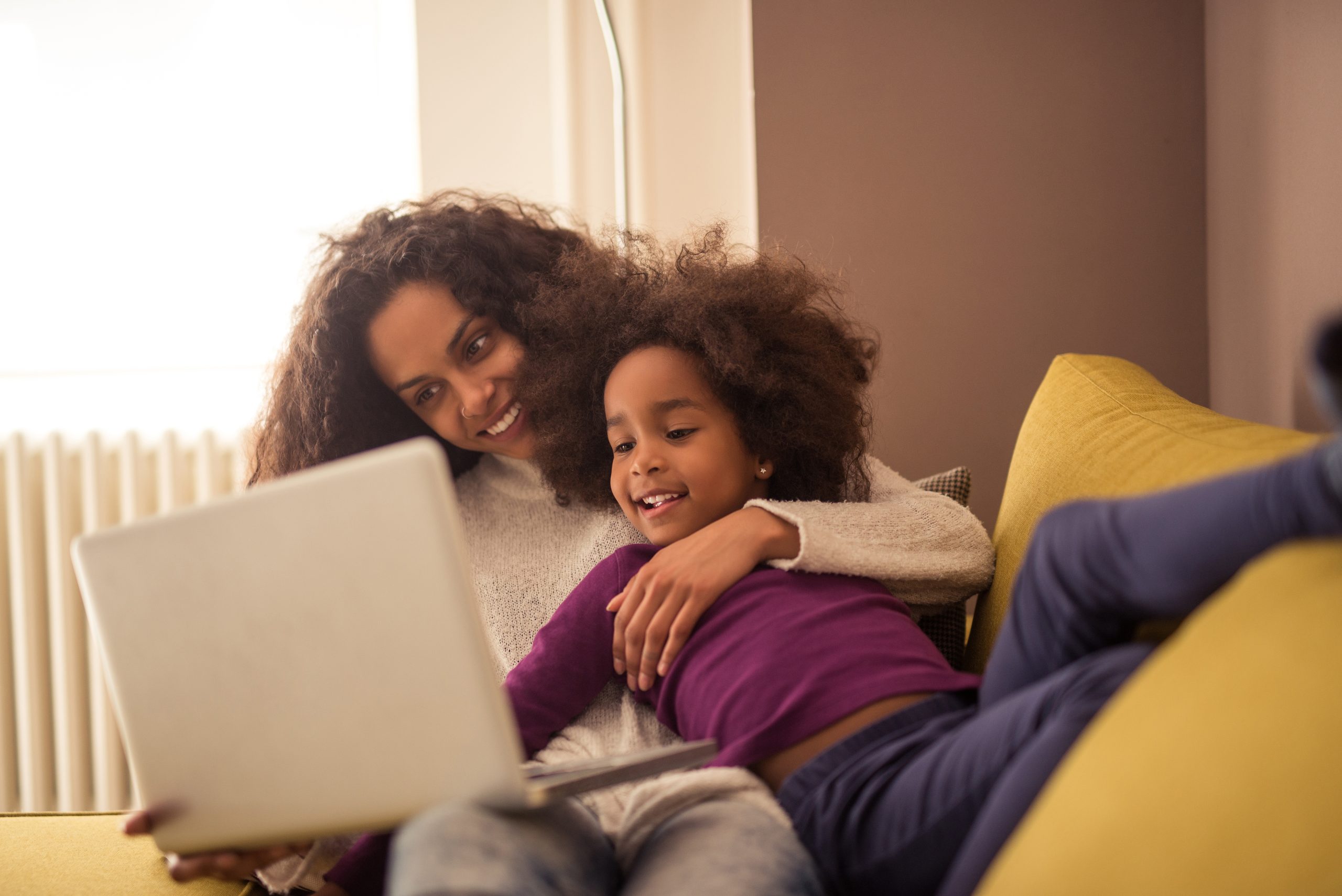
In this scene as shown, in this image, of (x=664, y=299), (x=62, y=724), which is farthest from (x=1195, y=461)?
(x=62, y=724)

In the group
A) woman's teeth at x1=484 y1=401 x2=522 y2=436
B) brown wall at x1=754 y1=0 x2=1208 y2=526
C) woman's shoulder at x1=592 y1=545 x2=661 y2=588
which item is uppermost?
brown wall at x1=754 y1=0 x2=1208 y2=526

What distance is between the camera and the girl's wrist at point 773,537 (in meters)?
1.03

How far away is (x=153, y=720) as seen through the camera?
727 mm

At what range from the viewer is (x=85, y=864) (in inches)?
42.1

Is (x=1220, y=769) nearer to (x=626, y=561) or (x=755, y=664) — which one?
(x=755, y=664)

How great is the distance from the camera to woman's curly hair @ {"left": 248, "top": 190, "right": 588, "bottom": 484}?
1408 millimetres

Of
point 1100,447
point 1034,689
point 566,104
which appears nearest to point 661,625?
point 1034,689

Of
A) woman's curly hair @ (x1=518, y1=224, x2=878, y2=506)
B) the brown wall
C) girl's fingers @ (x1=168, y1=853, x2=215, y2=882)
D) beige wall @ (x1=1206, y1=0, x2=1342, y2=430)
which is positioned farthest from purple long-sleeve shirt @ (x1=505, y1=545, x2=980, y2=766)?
the brown wall

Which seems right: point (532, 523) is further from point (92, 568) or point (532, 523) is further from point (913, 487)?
point (92, 568)

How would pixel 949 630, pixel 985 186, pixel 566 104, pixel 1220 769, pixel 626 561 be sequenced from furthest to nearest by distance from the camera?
pixel 566 104 → pixel 985 186 → pixel 949 630 → pixel 626 561 → pixel 1220 769

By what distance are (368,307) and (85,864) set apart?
2.53 ft

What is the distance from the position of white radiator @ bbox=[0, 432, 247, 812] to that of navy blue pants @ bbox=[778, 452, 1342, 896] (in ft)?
5.43

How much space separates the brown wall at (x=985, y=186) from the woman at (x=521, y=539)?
1.58 ft

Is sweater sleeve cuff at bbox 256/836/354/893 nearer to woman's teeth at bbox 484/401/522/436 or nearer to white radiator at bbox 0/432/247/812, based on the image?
woman's teeth at bbox 484/401/522/436
